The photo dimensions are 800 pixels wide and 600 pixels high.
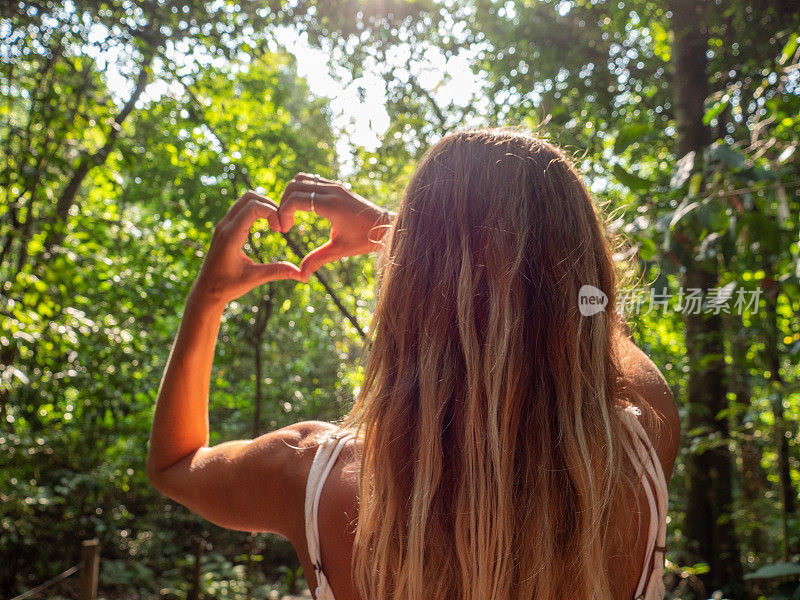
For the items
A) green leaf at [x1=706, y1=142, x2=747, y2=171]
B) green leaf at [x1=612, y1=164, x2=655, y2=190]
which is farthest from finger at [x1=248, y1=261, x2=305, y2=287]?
green leaf at [x1=706, y1=142, x2=747, y2=171]

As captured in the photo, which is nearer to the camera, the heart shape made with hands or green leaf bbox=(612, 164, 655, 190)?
the heart shape made with hands

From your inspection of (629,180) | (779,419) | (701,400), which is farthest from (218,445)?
(701,400)

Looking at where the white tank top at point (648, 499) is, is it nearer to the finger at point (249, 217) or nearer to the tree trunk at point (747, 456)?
the finger at point (249, 217)

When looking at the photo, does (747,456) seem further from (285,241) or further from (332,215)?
(332,215)

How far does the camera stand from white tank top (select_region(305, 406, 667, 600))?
0.85 meters

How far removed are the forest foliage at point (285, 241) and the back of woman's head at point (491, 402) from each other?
899 millimetres

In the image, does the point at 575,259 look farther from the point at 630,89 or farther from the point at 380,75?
the point at 630,89

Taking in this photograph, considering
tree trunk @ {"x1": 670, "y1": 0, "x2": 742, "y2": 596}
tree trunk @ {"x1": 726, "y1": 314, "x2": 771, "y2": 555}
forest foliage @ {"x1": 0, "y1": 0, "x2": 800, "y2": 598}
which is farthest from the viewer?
tree trunk @ {"x1": 726, "y1": 314, "x2": 771, "y2": 555}

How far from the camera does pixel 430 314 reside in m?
0.82

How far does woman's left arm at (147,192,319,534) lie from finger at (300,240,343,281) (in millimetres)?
18

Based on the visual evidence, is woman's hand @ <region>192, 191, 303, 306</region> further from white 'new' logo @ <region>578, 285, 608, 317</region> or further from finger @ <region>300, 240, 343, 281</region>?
white 'new' logo @ <region>578, 285, 608, 317</region>

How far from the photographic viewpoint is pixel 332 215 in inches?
39.2

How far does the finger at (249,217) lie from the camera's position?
37.4 inches

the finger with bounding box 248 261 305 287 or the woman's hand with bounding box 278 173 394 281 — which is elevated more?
the woman's hand with bounding box 278 173 394 281
